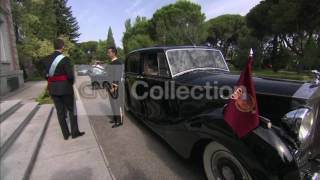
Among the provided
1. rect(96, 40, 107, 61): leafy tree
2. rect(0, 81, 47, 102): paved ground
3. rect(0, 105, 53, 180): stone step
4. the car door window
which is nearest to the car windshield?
rect(0, 105, 53, 180): stone step

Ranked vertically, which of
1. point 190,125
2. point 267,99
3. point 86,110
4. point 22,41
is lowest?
point 86,110

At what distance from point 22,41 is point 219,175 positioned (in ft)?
77.6

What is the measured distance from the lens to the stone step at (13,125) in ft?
14.1

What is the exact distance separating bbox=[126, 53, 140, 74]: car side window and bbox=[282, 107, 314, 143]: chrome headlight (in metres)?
3.66

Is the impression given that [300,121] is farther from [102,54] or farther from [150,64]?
[102,54]

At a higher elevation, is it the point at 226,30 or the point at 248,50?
the point at 226,30

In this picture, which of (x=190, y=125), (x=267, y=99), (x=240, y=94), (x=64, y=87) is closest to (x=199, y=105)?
(x=190, y=125)

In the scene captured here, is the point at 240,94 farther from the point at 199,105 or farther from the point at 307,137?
the point at 199,105

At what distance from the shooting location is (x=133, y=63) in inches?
240

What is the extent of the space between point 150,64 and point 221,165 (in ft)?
8.68

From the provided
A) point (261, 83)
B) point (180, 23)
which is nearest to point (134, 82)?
point (261, 83)

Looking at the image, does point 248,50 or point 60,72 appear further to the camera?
point 248,50

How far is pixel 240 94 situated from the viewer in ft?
7.52

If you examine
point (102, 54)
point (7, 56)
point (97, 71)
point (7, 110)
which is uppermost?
point (102, 54)
